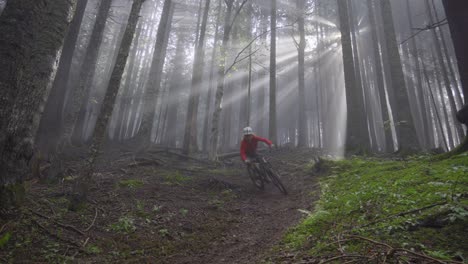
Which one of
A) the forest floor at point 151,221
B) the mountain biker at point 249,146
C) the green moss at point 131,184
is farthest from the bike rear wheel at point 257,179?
the green moss at point 131,184

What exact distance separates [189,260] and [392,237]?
3043 millimetres

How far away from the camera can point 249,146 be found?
10133 millimetres

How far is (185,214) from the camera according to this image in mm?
6430

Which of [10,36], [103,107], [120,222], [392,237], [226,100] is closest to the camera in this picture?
[392,237]

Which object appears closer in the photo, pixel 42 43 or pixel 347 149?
pixel 42 43

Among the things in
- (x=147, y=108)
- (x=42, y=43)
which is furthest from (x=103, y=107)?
(x=147, y=108)

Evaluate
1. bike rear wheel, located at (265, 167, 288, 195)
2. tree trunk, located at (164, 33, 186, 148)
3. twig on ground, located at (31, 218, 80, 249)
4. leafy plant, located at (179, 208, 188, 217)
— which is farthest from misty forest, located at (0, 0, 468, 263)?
tree trunk, located at (164, 33, 186, 148)

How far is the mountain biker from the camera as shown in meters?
9.82

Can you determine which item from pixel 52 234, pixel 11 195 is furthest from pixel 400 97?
pixel 11 195

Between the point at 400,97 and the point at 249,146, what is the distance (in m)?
6.48

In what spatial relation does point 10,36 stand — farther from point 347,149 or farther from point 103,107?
point 347,149

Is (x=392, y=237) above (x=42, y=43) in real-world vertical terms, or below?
below

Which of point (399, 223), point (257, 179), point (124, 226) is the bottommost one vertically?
point (124, 226)

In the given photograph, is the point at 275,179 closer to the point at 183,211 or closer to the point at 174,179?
the point at 174,179
